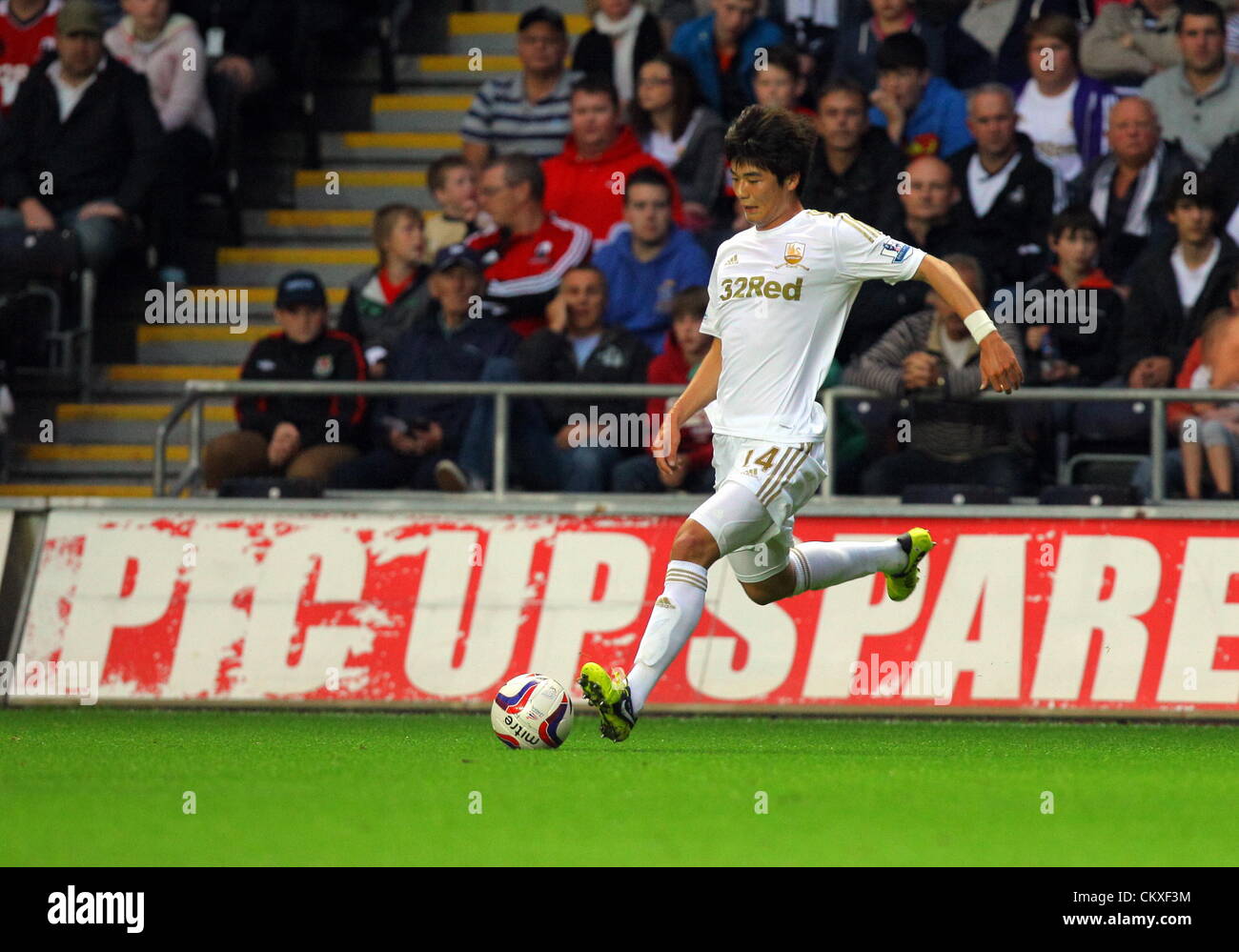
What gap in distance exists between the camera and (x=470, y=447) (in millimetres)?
11281

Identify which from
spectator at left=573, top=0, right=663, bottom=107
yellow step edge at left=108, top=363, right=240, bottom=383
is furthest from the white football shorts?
yellow step edge at left=108, top=363, right=240, bottom=383

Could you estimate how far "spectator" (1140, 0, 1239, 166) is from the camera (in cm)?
1276

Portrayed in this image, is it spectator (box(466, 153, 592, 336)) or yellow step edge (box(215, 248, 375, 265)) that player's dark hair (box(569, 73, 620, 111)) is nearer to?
spectator (box(466, 153, 592, 336))

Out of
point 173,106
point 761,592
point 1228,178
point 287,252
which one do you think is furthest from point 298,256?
point 761,592

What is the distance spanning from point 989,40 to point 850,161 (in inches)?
70.9

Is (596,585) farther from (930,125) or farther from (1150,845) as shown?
(1150,845)

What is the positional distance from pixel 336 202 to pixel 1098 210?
567 centimetres

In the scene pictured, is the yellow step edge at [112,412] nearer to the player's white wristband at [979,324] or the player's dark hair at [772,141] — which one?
the player's dark hair at [772,141]

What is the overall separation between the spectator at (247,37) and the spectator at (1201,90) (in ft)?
20.8

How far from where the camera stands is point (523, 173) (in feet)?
42.4

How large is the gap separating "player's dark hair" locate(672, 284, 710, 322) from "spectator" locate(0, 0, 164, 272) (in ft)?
14.3

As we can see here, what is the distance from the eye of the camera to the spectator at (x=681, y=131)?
13.3 m

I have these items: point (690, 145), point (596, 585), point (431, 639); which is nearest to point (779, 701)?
point (596, 585)

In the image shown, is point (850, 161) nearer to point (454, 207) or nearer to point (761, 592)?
point (454, 207)
